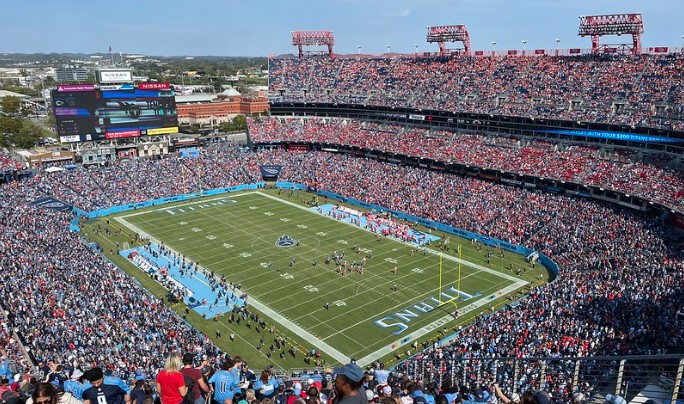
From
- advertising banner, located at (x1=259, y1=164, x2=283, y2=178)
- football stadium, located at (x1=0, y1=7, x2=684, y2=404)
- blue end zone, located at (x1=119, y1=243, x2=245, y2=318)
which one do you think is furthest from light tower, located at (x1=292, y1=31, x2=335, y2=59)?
blue end zone, located at (x1=119, y1=243, x2=245, y2=318)

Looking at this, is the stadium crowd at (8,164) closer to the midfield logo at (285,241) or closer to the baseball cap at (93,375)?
the midfield logo at (285,241)

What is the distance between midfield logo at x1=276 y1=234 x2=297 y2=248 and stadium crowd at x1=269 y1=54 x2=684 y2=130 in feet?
86.6

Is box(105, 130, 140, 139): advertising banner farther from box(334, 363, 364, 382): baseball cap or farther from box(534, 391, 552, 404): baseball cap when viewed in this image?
box(534, 391, 552, 404): baseball cap

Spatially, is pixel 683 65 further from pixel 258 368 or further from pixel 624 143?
pixel 258 368

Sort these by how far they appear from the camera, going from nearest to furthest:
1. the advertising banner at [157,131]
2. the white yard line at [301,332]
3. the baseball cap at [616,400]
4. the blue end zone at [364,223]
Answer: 1. the baseball cap at [616,400]
2. the white yard line at [301,332]
3. the blue end zone at [364,223]
4. the advertising banner at [157,131]

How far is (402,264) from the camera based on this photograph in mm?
38031

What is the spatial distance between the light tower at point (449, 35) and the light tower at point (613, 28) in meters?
15.0

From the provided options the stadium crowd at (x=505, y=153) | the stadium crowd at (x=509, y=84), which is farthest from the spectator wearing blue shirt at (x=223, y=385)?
the stadium crowd at (x=509, y=84)

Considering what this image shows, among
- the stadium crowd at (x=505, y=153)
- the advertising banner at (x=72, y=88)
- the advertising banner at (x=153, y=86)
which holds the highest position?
the advertising banner at (x=153, y=86)

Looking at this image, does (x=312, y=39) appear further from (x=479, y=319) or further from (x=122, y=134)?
(x=479, y=319)

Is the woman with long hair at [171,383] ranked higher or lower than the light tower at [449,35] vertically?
lower

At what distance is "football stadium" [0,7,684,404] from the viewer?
1936 cm

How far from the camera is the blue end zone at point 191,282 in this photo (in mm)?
31547

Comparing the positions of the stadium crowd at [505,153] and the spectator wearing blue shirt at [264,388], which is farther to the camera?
the stadium crowd at [505,153]
